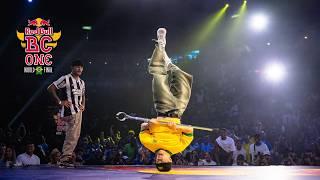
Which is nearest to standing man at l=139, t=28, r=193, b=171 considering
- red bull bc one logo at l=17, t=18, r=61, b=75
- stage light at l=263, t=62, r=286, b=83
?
red bull bc one logo at l=17, t=18, r=61, b=75

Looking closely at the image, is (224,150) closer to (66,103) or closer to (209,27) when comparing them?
(66,103)

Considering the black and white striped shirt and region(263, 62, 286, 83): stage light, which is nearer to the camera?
the black and white striped shirt

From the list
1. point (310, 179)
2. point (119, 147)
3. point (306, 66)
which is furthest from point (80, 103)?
point (306, 66)

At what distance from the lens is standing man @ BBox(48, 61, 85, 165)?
4.95 metres

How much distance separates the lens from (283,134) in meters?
11.4

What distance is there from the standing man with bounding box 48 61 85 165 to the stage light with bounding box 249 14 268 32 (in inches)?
331

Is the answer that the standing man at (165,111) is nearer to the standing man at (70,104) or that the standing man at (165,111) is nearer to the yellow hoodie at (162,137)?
the yellow hoodie at (162,137)

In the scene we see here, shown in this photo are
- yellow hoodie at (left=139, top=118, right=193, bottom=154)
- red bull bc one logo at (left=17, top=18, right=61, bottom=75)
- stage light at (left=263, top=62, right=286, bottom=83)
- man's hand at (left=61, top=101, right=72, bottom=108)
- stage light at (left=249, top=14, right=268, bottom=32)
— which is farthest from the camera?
stage light at (left=263, top=62, right=286, bottom=83)

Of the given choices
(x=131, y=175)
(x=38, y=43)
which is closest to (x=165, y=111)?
(x=131, y=175)

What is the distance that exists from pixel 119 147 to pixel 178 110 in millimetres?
4549

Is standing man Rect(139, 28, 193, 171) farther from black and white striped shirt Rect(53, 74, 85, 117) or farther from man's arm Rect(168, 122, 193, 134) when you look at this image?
black and white striped shirt Rect(53, 74, 85, 117)

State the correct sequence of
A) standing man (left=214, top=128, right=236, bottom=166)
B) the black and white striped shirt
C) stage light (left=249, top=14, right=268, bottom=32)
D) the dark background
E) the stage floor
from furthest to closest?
stage light (left=249, top=14, right=268, bottom=32), the dark background, standing man (left=214, top=128, right=236, bottom=166), the black and white striped shirt, the stage floor

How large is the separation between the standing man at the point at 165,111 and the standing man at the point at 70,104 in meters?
1.09

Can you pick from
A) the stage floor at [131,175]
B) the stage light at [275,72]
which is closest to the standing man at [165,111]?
the stage floor at [131,175]
